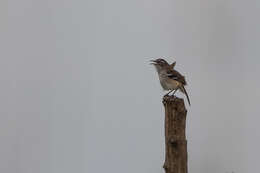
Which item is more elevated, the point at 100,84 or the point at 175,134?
the point at 100,84

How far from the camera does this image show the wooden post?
1.86 metres

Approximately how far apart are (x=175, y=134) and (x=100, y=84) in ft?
2.07

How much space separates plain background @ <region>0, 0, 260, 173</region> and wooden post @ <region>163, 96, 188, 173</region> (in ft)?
1.44

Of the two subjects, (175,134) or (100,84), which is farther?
(100,84)

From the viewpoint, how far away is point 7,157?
2.40m

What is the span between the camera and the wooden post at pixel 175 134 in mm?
1864

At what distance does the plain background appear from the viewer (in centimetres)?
231

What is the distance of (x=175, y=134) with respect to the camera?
73.9 inches

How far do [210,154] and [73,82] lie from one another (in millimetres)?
753

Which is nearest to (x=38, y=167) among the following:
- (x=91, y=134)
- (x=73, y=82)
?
(x=91, y=134)

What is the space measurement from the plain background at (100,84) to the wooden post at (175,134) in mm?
439

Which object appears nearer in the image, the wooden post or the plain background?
the wooden post

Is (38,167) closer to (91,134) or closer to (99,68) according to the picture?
(91,134)

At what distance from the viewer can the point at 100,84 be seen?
2383 mm
